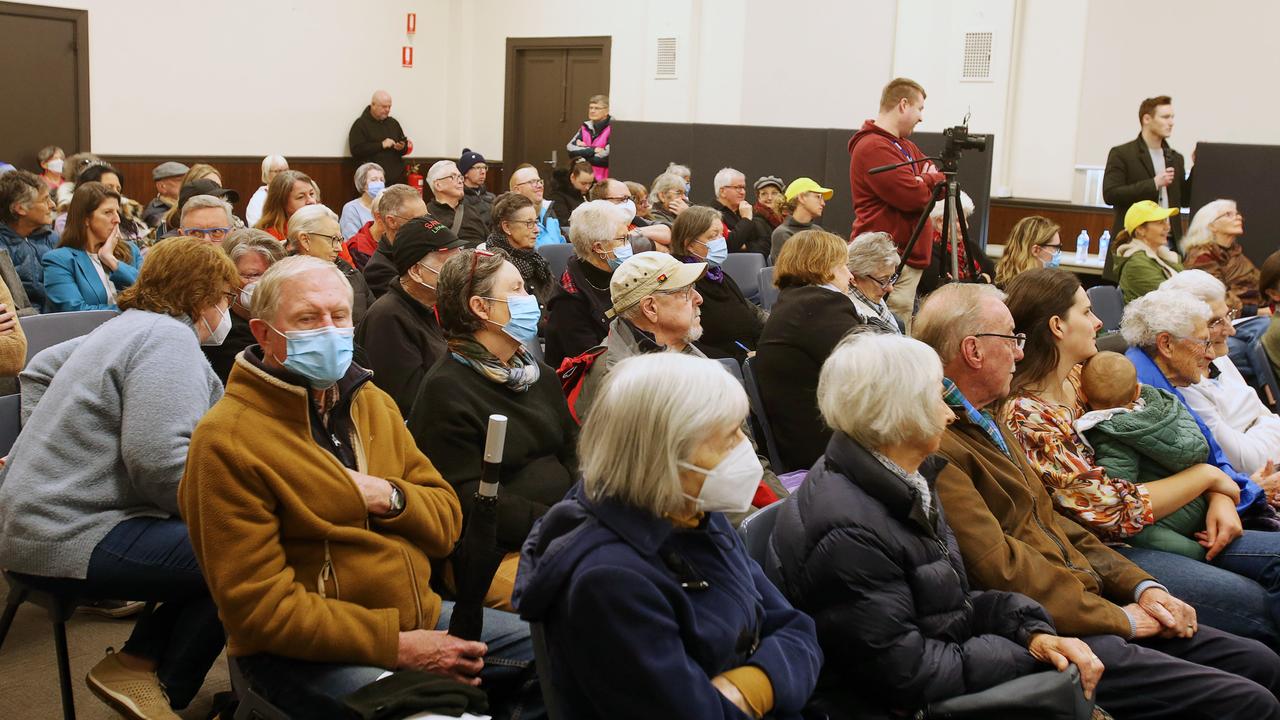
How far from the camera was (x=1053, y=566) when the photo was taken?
2.56 m

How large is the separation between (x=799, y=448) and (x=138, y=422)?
1.97 meters

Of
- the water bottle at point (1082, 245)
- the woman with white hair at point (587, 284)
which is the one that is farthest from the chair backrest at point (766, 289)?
the water bottle at point (1082, 245)

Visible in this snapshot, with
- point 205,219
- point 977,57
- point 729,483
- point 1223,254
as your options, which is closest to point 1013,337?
point 729,483

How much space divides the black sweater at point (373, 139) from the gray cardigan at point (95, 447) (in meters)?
10.5

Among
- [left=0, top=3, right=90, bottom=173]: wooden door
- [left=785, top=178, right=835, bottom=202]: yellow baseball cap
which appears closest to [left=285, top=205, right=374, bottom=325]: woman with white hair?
[left=785, top=178, right=835, bottom=202]: yellow baseball cap

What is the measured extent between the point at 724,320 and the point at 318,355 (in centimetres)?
279

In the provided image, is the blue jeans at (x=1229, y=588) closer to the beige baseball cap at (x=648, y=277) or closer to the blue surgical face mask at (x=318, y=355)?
the beige baseball cap at (x=648, y=277)

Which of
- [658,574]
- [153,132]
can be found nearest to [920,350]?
[658,574]

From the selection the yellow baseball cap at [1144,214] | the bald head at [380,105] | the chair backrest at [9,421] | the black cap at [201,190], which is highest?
the bald head at [380,105]

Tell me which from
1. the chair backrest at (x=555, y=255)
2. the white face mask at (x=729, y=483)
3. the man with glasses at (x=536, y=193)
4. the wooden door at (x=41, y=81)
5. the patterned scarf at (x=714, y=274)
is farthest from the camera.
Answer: the wooden door at (x=41, y=81)

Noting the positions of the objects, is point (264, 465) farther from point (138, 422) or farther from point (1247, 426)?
point (1247, 426)

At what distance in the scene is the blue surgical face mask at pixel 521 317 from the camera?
118 inches

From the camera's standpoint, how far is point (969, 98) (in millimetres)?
10000

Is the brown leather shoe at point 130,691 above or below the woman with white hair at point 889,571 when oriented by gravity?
below
